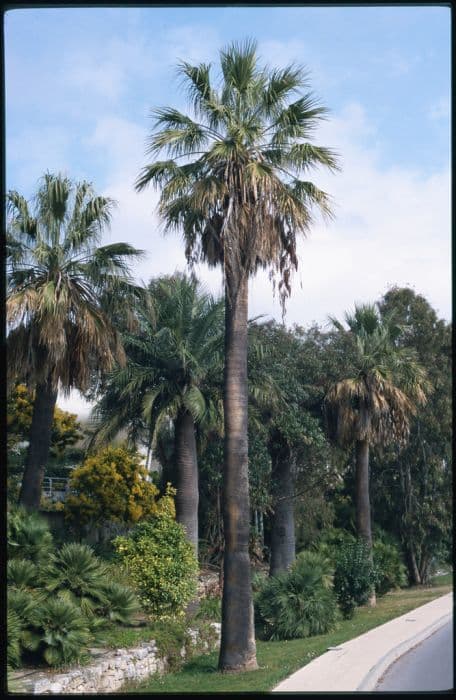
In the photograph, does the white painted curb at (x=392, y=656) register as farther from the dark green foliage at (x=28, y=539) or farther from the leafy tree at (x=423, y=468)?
the leafy tree at (x=423, y=468)

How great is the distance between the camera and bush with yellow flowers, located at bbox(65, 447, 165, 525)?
24.8 m

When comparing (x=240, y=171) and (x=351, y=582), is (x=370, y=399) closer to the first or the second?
(x=351, y=582)

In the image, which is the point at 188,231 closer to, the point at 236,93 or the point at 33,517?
the point at 236,93

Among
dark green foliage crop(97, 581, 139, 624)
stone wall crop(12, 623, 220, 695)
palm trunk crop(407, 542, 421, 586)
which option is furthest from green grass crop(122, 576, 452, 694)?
palm trunk crop(407, 542, 421, 586)

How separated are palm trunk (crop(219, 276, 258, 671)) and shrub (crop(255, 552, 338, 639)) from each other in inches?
219

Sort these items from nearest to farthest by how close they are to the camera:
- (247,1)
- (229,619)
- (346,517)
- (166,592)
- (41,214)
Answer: (247,1) → (229,619) → (166,592) → (41,214) → (346,517)

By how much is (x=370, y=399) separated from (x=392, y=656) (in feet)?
44.6

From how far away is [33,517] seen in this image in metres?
16.5

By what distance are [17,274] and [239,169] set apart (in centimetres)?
550

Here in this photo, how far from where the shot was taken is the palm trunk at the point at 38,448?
1883cm

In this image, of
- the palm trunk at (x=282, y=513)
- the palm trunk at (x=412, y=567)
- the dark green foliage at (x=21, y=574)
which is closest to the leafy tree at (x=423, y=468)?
the palm trunk at (x=412, y=567)

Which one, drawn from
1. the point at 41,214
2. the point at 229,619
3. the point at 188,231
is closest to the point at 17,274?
the point at 41,214

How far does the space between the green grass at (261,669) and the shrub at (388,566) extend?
26.6 ft

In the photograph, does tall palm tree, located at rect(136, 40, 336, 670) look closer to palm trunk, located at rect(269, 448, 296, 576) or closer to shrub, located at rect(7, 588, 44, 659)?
shrub, located at rect(7, 588, 44, 659)
